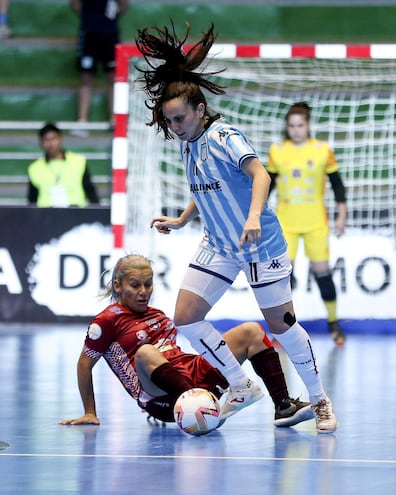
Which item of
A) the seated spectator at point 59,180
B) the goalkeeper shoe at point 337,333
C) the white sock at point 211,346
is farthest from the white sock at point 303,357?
the seated spectator at point 59,180

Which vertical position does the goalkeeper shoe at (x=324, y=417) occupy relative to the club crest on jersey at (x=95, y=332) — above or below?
below

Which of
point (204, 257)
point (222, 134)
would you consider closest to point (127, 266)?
point (204, 257)

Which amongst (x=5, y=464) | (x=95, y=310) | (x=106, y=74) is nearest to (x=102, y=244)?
(x=95, y=310)

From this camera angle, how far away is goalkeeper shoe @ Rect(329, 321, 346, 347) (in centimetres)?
974

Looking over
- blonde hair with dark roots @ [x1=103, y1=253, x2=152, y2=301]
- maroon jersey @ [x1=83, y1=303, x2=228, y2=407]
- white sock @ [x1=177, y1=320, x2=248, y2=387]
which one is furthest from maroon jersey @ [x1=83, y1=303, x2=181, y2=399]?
white sock @ [x1=177, y1=320, x2=248, y2=387]

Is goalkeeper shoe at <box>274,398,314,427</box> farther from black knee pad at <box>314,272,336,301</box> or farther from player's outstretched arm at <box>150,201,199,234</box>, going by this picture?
black knee pad at <box>314,272,336,301</box>

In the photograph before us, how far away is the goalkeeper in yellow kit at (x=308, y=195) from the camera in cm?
993

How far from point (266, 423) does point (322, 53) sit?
4367mm

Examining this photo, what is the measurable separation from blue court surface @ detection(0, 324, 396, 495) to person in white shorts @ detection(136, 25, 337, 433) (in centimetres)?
37

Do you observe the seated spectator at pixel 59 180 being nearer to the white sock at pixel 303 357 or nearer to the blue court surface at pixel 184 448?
the blue court surface at pixel 184 448

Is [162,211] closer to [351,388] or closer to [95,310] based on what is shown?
[95,310]

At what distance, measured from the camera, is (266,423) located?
19.2 ft

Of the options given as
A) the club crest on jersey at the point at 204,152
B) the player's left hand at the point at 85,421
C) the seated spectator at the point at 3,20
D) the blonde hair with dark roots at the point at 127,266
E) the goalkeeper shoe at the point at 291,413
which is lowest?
the player's left hand at the point at 85,421

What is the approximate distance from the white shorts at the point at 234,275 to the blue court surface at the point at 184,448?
63cm
